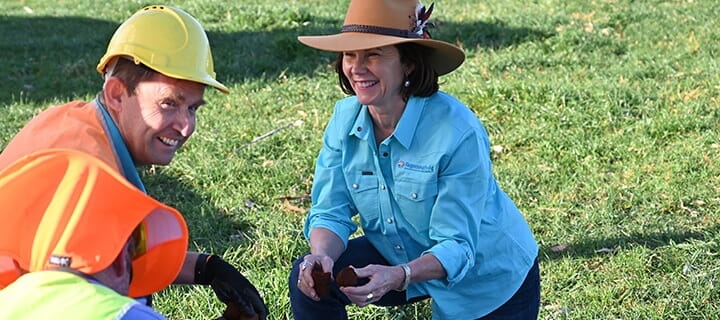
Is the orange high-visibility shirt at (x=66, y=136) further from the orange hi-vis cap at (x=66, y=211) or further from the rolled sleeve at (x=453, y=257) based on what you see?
the rolled sleeve at (x=453, y=257)

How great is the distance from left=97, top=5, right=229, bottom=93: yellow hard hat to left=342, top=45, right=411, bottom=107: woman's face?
2.50ft

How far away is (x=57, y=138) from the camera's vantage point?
2.46 metres

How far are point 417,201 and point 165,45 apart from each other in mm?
1134

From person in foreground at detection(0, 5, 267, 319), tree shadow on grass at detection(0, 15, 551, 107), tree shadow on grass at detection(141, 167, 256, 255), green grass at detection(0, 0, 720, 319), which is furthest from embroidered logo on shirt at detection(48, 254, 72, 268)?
tree shadow on grass at detection(0, 15, 551, 107)

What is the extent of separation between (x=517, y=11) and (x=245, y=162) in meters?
4.63

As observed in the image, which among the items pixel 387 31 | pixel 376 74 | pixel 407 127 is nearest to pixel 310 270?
pixel 407 127

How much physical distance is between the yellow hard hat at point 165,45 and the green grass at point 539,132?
1.77 m

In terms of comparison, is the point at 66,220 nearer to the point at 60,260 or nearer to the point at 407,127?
the point at 60,260

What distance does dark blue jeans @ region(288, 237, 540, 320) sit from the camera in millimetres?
3463

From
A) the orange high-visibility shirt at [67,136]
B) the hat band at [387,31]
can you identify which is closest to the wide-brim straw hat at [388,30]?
the hat band at [387,31]

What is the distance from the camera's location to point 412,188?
3.39 metres

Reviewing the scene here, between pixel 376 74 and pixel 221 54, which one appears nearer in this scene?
pixel 376 74

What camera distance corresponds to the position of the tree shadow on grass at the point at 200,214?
499 centimetres

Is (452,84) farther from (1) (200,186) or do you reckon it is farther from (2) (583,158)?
(1) (200,186)
